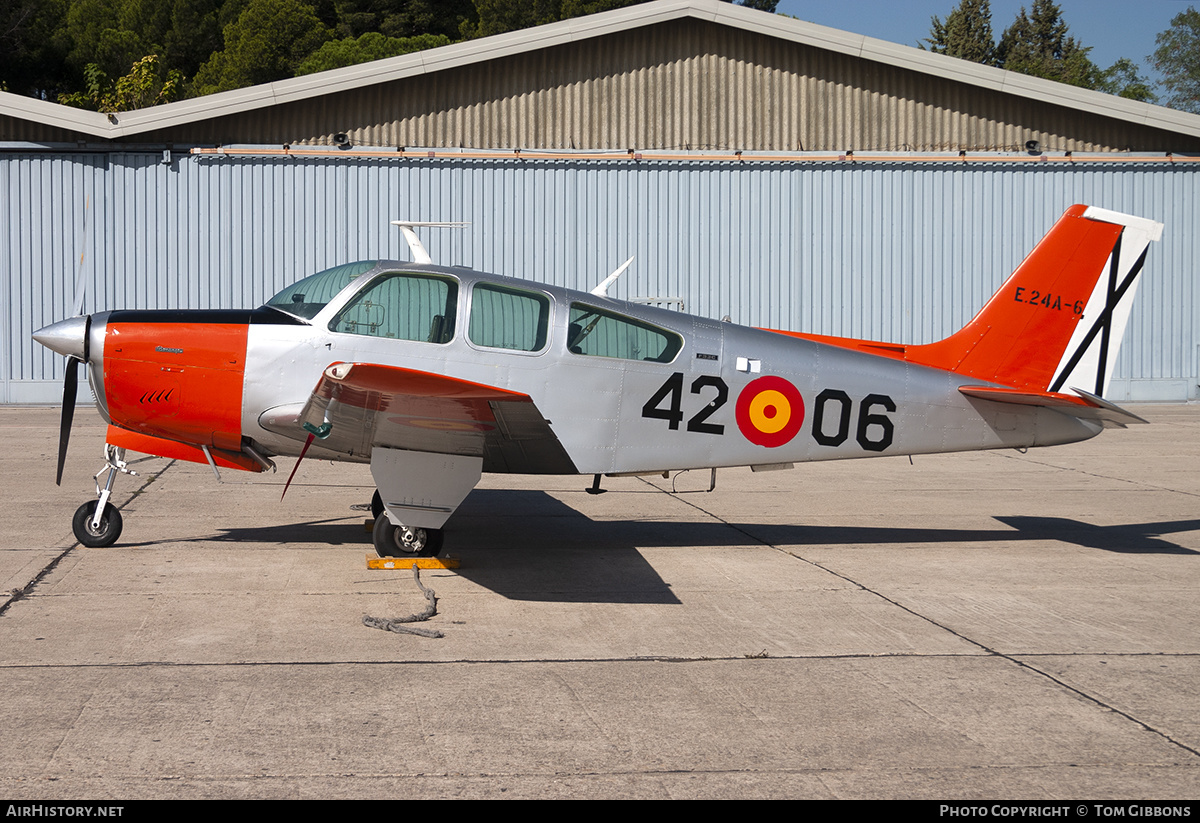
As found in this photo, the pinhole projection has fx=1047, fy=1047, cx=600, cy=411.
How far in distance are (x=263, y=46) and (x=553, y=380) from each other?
41.1 m

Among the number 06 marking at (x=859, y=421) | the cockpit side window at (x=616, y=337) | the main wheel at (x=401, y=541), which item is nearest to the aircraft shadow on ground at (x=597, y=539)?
the main wheel at (x=401, y=541)

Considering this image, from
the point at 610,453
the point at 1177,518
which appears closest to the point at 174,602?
the point at 610,453

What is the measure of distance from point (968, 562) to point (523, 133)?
619 inches

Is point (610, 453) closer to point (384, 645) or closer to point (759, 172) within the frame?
point (384, 645)

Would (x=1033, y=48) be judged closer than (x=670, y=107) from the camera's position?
No

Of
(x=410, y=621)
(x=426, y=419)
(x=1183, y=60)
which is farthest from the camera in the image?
(x=1183, y=60)

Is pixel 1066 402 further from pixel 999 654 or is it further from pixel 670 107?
pixel 670 107

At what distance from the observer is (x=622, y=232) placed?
21.7 metres

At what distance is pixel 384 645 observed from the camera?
18.2 ft

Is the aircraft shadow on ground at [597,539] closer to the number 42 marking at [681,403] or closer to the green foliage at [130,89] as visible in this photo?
the number 42 marking at [681,403]

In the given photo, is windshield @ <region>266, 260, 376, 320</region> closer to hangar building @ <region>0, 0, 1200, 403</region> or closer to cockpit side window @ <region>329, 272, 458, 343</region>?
cockpit side window @ <region>329, 272, 458, 343</region>

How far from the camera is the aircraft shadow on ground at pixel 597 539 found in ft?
23.3

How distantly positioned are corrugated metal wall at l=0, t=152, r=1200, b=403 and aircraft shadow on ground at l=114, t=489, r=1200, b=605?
1199cm

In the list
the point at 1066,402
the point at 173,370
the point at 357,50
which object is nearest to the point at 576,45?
the point at 1066,402
